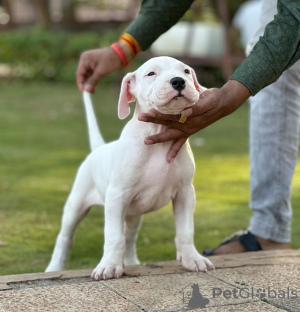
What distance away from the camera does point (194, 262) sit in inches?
112

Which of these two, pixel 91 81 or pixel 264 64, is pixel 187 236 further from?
pixel 91 81

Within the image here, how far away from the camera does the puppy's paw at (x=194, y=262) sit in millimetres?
2840

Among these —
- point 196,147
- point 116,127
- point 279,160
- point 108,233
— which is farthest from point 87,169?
point 116,127

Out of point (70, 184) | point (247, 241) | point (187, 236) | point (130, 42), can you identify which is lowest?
point (70, 184)

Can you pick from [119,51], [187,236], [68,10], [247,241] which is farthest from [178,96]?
[68,10]

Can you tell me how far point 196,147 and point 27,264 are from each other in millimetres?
3570

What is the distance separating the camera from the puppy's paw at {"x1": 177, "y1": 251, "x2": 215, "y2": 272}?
112 inches

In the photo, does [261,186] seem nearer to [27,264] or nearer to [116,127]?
[27,264]

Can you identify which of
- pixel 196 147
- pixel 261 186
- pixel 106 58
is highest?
pixel 106 58

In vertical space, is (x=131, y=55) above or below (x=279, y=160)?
above

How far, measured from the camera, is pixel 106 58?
11.3 feet

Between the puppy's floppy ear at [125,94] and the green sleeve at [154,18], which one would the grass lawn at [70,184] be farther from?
the green sleeve at [154,18]

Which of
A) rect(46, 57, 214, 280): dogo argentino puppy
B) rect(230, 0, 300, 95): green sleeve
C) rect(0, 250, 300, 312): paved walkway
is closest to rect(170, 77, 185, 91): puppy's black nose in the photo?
rect(46, 57, 214, 280): dogo argentino puppy

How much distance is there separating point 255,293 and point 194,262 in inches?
15.6
